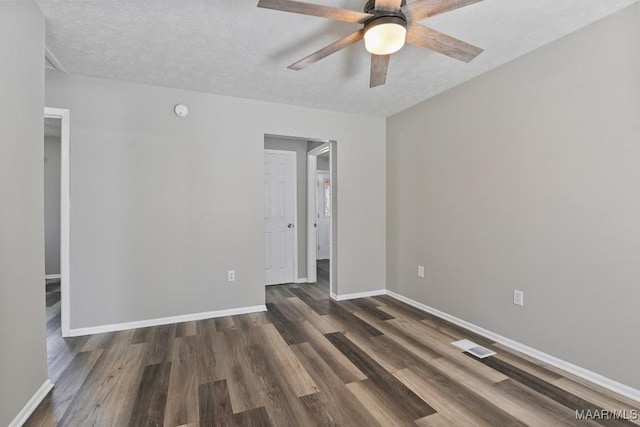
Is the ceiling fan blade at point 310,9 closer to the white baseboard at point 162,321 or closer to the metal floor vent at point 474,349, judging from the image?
the metal floor vent at point 474,349

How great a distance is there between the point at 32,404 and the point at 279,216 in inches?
130

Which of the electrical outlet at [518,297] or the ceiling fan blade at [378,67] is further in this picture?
the electrical outlet at [518,297]

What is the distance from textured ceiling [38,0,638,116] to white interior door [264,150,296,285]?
155 cm

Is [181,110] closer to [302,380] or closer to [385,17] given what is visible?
[385,17]

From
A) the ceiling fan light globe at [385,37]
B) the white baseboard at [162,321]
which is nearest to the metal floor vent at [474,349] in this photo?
Answer: the white baseboard at [162,321]

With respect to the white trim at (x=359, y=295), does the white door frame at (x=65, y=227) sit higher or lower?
higher

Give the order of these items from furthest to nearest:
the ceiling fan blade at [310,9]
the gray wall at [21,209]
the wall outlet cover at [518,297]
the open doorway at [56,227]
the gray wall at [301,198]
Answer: the gray wall at [301,198] → the open doorway at [56,227] → the wall outlet cover at [518,297] → the gray wall at [21,209] → the ceiling fan blade at [310,9]

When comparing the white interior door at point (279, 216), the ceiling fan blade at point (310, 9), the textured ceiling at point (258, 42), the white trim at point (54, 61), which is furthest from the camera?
the white interior door at point (279, 216)

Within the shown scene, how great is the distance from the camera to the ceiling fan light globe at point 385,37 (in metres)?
1.59

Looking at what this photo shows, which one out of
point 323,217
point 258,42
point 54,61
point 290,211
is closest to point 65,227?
point 54,61

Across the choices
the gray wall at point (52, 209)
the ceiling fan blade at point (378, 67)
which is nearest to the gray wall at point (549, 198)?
the ceiling fan blade at point (378, 67)

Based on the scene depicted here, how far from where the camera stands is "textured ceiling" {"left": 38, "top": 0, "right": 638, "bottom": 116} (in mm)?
1873

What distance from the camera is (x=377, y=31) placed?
160 centimetres

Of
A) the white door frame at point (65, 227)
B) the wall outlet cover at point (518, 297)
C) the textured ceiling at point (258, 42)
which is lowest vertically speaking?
the wall outlet cover at point (518, 297)
